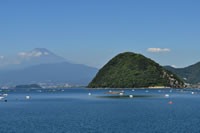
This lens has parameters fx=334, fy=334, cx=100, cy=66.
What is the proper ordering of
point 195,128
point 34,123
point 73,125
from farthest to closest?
point 34,123 < point 73,125 < point 195,128

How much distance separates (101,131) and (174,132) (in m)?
14.0

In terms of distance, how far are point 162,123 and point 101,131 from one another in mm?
16700

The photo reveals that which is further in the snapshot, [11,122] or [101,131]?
[11,122]

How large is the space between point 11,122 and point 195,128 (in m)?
43.8

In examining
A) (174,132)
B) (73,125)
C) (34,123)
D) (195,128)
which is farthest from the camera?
(34,123)

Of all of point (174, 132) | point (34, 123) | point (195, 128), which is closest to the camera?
point (174, 132)

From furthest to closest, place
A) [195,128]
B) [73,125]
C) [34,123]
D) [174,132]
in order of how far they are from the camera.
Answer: [34,123]
[73,125]
[195,128]
[174,132]

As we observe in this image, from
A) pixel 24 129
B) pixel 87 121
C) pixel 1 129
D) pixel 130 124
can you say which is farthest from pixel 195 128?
pixel 1 129

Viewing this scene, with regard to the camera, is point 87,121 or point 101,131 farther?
point 87,121

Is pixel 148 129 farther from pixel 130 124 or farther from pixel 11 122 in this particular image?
pixel 11 122

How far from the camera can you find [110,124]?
245 ft

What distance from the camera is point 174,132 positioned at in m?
63.5

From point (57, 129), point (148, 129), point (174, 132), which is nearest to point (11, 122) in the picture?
point (57, 129)

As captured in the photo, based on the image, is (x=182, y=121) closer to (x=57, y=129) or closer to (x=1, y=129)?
(x=57, y=129)
